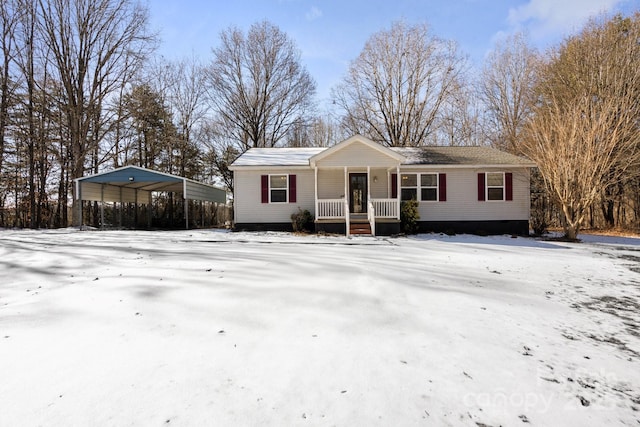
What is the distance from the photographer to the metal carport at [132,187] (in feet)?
46.7

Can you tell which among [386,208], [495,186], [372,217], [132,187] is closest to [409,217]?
[386,208]

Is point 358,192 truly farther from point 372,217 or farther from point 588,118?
point 588,118

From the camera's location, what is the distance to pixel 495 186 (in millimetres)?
13523

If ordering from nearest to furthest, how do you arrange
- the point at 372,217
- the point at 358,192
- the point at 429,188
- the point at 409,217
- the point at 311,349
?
the point at 311,349 → the point at 372,217 → the point at 409,217 → the point at 429,188 → the point at 358,192

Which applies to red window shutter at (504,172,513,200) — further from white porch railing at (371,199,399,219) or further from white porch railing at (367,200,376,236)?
white porch railing at (367,200,376,236)

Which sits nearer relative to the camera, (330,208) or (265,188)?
(330,208)

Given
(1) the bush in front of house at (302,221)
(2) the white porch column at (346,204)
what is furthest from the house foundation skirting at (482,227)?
(1) the bush in front of house at (302,221)

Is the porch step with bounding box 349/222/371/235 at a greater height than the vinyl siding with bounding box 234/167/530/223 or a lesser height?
lesser

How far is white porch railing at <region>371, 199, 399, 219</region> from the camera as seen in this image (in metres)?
12.5

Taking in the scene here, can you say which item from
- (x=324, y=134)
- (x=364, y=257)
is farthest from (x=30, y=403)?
(x=324, y=134)

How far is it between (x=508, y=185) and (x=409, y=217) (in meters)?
4.84

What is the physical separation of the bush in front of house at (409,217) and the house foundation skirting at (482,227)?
0.85 m

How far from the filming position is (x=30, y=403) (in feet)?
5.68

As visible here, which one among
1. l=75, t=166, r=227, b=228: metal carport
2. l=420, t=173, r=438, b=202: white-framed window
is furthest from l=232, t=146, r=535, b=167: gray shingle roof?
l=75, t=166, r=227, b=228: metal carport
